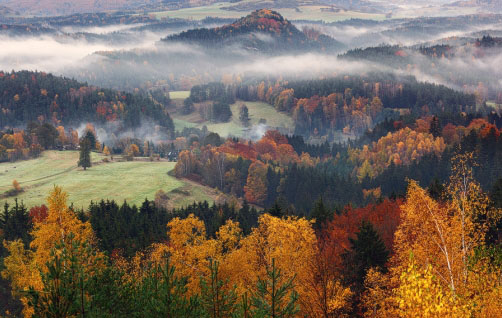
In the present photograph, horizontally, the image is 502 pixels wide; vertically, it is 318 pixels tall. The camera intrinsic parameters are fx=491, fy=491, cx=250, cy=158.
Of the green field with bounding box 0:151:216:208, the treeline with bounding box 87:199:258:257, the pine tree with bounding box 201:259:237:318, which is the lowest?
the green field with bounding box 0:151:216:208

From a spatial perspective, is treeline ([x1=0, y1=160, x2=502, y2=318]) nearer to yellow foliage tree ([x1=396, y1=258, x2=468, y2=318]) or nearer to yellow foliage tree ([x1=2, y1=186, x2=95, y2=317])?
yellow foliage tree ([x1=396, y1=258, x2=468, y2=318])

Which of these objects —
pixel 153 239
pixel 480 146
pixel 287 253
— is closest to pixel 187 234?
pixel 287 253

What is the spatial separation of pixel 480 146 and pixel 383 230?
407 feet

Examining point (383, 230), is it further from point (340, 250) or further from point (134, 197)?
point (134, 197)

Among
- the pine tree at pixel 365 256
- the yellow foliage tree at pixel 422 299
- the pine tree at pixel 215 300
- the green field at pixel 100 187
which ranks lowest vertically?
the green field at pixel 100 187

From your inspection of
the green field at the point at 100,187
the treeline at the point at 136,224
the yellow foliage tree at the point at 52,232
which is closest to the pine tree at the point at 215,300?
the yellow foliage tree at the point at 52,232

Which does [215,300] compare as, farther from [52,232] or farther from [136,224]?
[136,224]

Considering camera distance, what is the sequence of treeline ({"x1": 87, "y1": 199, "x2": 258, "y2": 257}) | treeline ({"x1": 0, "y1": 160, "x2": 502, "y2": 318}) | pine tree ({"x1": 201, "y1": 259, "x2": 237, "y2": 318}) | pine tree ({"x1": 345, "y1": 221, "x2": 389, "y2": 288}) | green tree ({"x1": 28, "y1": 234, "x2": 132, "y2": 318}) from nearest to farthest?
green tree ({"x1": 28, "y1": 234, "x2": 132, "y2": 318}) < treeline ({"x1": 0, "y1": 160, "x2": 502, "y2": 318}) < pine tree ({"x1": 201, "y1": 259, "x2": 237, "y2": 318}) < pine tree ({"x1": 345, "y1": 221, "x2": 389, "y2": 288}) < treeline ({"x1": 87, "y1": 199, "x2": 258, "y2": 257})

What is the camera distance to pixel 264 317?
119 feet

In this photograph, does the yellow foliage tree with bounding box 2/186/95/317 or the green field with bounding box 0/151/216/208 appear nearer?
the yellow foliage tree with bounding box 2/186/95/317

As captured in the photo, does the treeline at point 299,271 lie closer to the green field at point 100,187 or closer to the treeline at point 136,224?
the treeline at point 136,224

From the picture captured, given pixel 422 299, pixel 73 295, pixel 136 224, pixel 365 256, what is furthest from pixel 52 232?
pixel 136 224

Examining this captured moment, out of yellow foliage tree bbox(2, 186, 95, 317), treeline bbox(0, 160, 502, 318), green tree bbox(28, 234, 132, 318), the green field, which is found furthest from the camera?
the green field

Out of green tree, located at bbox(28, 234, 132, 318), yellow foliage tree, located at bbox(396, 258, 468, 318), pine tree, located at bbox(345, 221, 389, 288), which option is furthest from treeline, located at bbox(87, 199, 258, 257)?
yellow foliage tree, located at bbox(396, 258, 468, 318)
